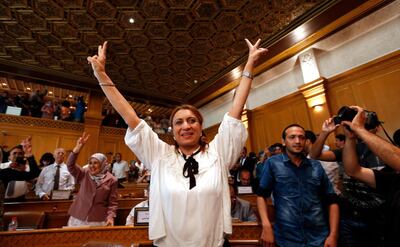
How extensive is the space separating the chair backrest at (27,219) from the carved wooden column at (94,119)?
16.8 feet

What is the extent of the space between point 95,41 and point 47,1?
1.23 metres

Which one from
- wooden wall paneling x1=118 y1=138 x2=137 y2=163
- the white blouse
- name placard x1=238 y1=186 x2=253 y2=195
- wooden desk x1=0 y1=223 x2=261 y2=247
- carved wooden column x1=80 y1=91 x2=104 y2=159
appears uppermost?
carved wooden column x1=80 y1=91 x2=104 y2=159

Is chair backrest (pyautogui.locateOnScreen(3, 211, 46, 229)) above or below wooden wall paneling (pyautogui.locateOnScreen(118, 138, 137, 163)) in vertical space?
below

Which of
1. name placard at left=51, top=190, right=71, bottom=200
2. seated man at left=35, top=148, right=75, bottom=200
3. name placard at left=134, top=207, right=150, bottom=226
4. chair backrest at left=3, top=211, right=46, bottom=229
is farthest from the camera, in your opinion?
seated man at left=35, top=148, right=75, bottom=200

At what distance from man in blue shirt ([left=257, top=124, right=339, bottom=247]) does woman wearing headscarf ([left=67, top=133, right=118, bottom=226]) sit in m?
1.82

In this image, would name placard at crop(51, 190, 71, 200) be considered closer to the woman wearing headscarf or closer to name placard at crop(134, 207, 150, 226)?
the woman wearing headscarf

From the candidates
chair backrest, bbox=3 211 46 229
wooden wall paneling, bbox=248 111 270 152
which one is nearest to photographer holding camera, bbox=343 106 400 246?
chair backrest, bbox=3 211 46 229

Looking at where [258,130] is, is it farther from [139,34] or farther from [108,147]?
[108,147]

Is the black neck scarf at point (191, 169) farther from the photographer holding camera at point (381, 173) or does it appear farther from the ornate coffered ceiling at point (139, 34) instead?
the ornate coffered ceiling at point (139, 34)

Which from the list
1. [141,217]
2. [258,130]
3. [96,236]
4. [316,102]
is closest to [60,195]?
[96,236]

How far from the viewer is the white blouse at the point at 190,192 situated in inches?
30.9

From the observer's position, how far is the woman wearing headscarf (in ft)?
7.68

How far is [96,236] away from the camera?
1.86 m

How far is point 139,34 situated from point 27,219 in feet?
14.2
